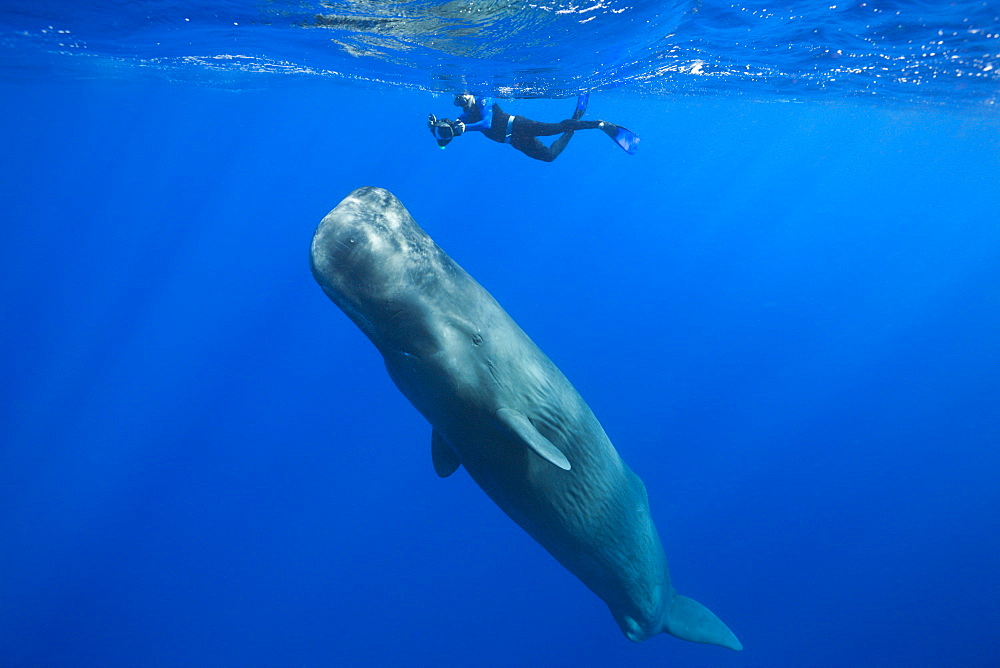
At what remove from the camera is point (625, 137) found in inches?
405

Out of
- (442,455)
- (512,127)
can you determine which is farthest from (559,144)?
(442,455)

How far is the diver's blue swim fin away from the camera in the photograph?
10.1m

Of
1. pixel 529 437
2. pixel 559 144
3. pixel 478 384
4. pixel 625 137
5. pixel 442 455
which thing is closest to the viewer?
pixel 529 437

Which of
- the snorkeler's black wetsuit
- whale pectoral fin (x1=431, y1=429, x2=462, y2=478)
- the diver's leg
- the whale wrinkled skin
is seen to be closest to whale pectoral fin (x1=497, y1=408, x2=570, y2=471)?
the whale wrinkled skin

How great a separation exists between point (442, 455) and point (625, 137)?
7923 millimetres

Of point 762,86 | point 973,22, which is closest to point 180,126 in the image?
point 762,86

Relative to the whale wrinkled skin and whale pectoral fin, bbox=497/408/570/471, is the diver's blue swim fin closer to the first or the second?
the whale wrinkled skin

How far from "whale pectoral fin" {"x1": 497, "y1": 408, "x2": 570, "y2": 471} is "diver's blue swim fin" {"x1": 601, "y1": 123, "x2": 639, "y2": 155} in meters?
7.80

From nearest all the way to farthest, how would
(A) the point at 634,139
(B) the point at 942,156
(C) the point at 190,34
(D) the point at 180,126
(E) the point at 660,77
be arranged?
(A) the point at 634,139 < (C) the point at 190,34 < (E) the point at 660,77 < (B) the point at 942,156 < (D) the point at 180,126

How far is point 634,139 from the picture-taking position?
10.1 meters

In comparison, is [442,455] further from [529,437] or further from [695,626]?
[695,626]

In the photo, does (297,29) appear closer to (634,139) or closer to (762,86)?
(634,139)

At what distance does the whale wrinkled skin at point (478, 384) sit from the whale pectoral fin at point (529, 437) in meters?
0.01

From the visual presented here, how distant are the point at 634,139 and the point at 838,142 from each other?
41.2m
